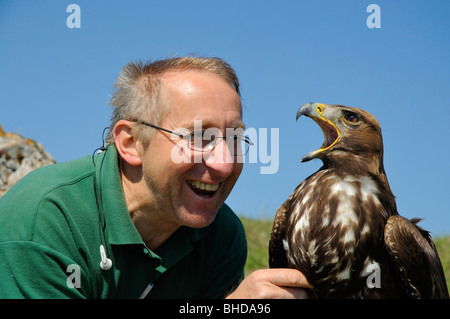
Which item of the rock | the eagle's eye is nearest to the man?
the eagle's eye

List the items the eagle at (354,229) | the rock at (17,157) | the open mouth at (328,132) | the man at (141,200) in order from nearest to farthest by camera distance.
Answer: the man at (141,200)
the eagle at (354,229)
the open mouth at (328,132)
the rock at (17,157)

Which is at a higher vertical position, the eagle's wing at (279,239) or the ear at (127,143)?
the ear at (127,143)

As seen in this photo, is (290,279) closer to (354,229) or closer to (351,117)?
(354,229)

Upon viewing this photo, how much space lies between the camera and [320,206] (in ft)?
13.5

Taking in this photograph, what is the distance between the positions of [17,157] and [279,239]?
13.7 ft

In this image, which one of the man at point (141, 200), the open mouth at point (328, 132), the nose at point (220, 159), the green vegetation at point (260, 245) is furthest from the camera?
the green vegetation at point (260, 245)

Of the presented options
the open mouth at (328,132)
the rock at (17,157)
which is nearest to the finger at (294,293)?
the open mouth at (328,132)

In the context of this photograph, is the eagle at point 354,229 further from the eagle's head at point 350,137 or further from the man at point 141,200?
the man at point 141,200

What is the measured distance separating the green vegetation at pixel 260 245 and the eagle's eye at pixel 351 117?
421 cm

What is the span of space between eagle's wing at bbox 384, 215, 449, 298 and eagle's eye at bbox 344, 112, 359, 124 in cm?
81

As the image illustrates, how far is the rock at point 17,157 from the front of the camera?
706 cm

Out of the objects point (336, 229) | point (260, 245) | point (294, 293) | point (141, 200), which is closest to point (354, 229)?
point (336, 229)
